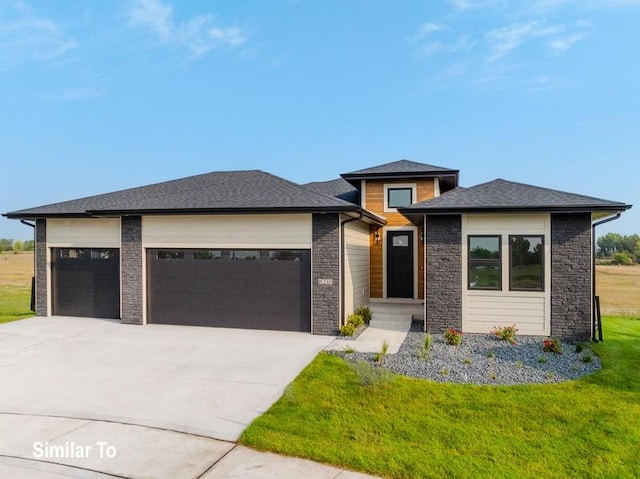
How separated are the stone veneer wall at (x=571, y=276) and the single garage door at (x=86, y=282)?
11.7 m

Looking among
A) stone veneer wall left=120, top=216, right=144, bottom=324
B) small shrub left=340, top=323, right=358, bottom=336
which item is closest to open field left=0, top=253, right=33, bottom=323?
stone veneer wall left=120, top=216, right=144, bottom=324

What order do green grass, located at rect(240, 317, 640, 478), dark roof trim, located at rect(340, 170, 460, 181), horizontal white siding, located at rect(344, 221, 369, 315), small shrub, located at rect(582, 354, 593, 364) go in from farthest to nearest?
dark roof trim, located at rect(340, 170, 460, 181), horizontal white siding, located at rect(344, 221, 369, 315), small shrub, located at rect(582, 354, 593, 364), green grass, located at rect(240, 317, 640, 478)

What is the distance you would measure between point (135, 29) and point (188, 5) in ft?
8.24

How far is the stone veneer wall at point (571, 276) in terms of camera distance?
891 cm

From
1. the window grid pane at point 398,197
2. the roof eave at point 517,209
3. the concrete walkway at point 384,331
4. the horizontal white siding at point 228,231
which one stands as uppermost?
the window grid pane at point 398,197

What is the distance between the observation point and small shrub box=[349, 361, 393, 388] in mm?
5785

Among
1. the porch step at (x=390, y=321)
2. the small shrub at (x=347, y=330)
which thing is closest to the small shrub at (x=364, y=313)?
the porch step at (x=390, y=321)

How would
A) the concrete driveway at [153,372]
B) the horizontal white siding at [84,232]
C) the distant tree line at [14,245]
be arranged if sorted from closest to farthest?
1. the concrete driveway at [153,372]
2. the horizontal white siding at [84,232]
3. the distant tree line at [14,245]

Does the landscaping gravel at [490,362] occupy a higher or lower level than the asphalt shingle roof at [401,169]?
lower

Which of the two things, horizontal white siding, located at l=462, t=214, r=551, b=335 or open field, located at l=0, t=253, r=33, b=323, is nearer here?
horizontal white siding, located at l=462, t=214, r=551, b=335

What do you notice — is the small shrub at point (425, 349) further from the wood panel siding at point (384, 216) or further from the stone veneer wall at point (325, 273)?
the wood panel siding at point (384, 216)

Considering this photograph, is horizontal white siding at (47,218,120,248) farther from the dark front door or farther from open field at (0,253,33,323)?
the dark front door

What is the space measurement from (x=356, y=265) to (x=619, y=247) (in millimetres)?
77749

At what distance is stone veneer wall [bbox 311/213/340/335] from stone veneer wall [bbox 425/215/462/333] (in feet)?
7.39
